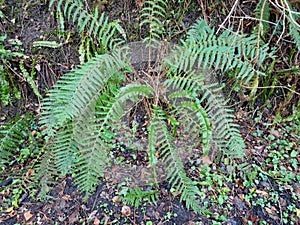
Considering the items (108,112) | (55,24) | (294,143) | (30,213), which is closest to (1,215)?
(30,213)

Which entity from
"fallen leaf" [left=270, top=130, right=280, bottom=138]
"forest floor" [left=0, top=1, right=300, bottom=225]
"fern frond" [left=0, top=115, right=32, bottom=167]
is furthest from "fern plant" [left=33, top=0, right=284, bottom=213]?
"fallen leaf" [left=270, top=130, right=280, bottom=138]

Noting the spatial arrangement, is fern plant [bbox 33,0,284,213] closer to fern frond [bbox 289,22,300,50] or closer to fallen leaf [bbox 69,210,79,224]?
fallen leaf [bbox 69,210,79,224]

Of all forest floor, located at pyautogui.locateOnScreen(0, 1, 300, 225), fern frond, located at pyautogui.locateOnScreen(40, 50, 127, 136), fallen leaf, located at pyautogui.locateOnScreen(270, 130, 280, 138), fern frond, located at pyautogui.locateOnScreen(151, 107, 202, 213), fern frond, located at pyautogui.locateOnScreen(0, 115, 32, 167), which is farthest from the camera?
fallen leaf, located at pyautogui.locateOnScreen(270, 130, 280, 138)

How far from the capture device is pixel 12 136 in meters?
1.98

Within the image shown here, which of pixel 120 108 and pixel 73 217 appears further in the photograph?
pixel 73 217

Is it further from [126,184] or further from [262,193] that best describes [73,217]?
[262,193]

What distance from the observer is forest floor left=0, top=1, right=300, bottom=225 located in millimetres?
1721

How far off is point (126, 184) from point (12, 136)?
2.98 feet

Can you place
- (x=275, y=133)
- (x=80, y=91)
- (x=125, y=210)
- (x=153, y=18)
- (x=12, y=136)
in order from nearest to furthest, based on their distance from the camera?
(x=80, y=91)
(x=125, y=210)
(x=153, y=18)
(x=12, y=136)
(x=275, y=133)

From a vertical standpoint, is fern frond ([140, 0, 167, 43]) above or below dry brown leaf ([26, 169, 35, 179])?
above

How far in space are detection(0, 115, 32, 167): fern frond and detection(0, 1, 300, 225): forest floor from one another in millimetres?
92

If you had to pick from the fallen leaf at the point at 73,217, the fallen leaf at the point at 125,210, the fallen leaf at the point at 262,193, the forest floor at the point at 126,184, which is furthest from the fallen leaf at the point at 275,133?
the fallen leaf at the point at 73,217

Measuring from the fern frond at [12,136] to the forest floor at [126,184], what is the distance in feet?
0.30

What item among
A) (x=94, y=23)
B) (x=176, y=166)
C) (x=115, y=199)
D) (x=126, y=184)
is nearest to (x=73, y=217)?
(x=115, y=199)
